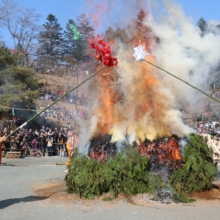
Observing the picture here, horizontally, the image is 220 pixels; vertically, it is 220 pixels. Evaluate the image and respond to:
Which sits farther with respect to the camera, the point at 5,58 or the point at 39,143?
the point at 5,58

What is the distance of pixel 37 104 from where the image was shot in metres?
31.7

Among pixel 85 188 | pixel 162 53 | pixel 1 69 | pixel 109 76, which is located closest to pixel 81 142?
pixel 85 188

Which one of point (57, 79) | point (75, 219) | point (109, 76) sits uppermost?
point (57, 79)

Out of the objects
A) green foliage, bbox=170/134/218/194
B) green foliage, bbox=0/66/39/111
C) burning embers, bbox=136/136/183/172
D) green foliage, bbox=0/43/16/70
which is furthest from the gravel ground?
green foliage, bbox=0/43/16/70

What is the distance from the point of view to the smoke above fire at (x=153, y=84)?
418 inches

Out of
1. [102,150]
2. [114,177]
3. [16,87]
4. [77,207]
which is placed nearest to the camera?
[77,207]

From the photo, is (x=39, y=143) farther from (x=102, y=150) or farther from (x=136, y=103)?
(x=102, y=150)

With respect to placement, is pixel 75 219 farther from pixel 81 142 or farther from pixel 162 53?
pixel 162 53

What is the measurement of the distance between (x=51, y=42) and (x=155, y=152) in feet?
130

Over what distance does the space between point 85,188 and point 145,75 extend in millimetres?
3957

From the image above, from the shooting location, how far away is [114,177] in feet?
30.7

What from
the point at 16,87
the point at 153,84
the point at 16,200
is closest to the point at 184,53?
the point at 153,84

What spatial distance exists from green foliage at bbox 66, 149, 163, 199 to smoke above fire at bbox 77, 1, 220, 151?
907 millimetres

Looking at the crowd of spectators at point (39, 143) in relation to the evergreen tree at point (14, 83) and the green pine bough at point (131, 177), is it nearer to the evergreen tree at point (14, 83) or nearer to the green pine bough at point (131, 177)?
the evergreen tree at point (14, 83)
